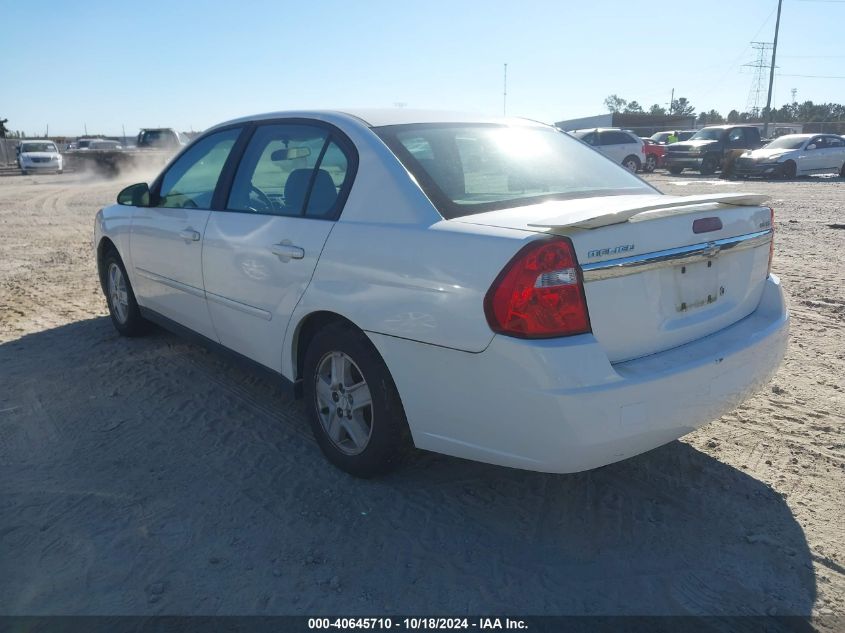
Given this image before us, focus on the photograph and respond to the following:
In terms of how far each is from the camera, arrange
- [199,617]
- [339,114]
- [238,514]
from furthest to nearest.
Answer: [339,114] → [238,514] → [199,617]

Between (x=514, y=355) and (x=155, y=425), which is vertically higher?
(x=514, y=355)

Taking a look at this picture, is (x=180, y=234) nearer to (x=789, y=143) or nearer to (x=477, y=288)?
(x=477, y=288)

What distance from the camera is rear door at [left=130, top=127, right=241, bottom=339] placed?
4.01m

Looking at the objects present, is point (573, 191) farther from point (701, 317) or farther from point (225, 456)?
point (225, 456)

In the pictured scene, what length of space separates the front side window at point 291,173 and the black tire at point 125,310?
1787 millimetres

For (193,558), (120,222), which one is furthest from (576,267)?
(120,222)

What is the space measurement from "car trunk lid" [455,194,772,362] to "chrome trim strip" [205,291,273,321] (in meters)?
1.30

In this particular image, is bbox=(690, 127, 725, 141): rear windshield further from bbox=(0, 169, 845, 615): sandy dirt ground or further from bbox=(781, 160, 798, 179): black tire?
bbox=(0, 169, 845, 615): sandy dirt ground

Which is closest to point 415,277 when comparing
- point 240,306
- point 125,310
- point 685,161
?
point 240,306

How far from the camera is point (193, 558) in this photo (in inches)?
102

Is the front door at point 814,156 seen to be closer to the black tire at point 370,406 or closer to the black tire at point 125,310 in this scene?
the black tire at point 125,310

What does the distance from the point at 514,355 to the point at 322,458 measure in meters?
1.46

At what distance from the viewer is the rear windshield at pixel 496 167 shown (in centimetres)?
288

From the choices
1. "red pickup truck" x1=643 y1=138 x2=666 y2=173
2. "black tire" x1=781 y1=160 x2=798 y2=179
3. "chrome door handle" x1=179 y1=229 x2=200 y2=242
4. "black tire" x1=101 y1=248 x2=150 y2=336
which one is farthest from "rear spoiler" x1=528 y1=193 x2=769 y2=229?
"red pickup truck" x1=643 y1=138 x2=666 y2=173
